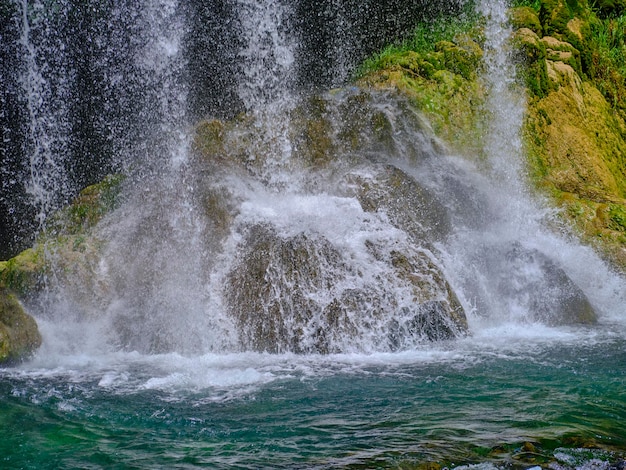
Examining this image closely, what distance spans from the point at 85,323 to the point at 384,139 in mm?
4755

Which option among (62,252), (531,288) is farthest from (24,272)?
(531,288)

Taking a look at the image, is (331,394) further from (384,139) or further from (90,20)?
(90,20)

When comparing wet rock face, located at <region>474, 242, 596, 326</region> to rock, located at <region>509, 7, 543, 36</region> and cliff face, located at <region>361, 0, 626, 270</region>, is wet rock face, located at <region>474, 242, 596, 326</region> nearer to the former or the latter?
cliff face, located at <region>361, 0, 626, 270</region>

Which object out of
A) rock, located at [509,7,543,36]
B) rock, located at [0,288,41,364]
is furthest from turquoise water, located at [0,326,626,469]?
rock, located at [509,7,543,36]

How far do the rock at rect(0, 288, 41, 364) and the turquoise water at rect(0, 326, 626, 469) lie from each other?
7.7 inches

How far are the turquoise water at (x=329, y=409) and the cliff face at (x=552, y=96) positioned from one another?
3985mm

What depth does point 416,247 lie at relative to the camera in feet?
23.6

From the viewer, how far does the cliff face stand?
959 centimetres

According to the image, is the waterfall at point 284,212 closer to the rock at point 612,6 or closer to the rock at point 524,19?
the rock at point 524,19

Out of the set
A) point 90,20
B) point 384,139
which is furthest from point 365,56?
point 90,20

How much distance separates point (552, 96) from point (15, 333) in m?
8.58

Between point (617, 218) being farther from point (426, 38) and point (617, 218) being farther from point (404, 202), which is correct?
point (426, 38)

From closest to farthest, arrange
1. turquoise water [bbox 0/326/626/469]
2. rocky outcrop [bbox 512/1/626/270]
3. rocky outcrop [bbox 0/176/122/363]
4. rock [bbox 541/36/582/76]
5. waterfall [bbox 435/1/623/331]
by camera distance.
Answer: turquoise water [bbox 0/326/626/469] < rocky outcrop [bbox 0/176/122/363] < waterfall [bbox 435/1/623/331] < rocky outcrop [bbox 512/1/626/270] < rock [bbox 541/36/582/76]

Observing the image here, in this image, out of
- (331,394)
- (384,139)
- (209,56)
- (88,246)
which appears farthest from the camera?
(209,56)
